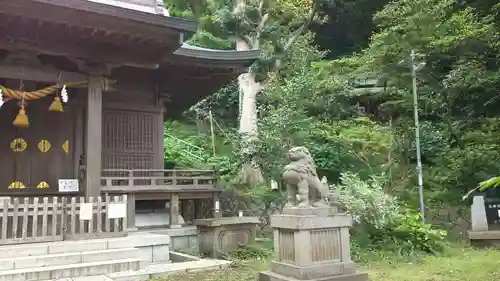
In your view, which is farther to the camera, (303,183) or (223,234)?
(223,234)

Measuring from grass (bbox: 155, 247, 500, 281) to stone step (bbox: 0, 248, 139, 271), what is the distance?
120 cm

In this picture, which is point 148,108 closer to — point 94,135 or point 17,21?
point 94,135

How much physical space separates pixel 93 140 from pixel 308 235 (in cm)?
501

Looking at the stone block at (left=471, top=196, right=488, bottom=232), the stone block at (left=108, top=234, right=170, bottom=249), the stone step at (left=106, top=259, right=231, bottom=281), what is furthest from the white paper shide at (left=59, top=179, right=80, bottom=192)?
the stone block at (left=471, top=196, right=488, bottom=232)

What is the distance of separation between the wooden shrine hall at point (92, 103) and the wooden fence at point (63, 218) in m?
0.03

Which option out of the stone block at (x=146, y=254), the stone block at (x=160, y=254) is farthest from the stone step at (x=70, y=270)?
the stone block at (x=160, y=254)

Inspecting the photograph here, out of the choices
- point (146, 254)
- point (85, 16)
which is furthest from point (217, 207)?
point (85, 16)

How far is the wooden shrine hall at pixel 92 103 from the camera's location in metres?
7.87

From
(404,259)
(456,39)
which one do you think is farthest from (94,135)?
(456,39)

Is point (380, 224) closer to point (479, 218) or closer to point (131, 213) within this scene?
point (479, 218)

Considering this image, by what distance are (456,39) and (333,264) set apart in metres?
12.1

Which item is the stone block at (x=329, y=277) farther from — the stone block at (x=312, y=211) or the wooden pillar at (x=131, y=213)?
the wooden pillar at (x=131, y=213)

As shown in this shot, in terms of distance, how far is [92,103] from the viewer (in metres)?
8.92

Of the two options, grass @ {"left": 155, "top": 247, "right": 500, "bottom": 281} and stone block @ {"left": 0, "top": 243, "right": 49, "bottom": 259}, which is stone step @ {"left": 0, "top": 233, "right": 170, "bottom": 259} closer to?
stone block @ {"left": 0, "top": 243, "right": 49, "bottom": 259}
